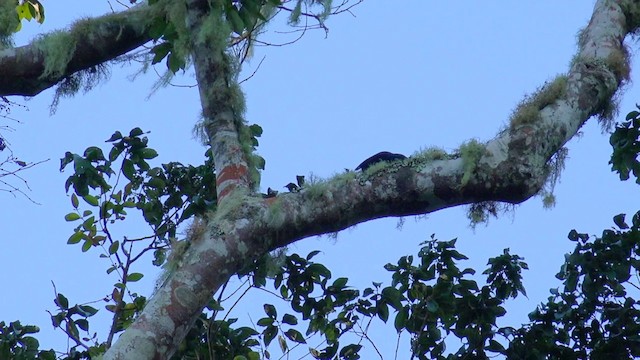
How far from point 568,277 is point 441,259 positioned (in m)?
0.63

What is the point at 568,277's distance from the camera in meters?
5.33

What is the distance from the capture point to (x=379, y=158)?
4.40 meters

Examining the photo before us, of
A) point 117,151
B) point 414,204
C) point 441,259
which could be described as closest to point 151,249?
point 117,151

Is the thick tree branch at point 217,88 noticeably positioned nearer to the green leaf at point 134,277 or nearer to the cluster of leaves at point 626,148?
the green leaf at point 134,277

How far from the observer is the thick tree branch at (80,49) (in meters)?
4.90

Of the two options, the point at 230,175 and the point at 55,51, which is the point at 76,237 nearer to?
the point at 55,51

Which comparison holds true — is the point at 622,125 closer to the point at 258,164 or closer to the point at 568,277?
the point at 568,277

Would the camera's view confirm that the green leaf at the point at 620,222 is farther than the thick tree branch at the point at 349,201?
Yes

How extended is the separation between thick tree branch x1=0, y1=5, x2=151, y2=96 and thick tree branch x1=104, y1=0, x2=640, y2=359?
1.36 meters

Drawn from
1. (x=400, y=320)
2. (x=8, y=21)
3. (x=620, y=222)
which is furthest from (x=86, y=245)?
(x=620, y=222)

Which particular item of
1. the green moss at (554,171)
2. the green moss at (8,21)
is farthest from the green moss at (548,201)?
the green moss at (8,21)

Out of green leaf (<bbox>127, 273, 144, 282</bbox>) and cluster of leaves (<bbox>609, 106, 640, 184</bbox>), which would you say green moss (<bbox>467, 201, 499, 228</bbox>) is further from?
green leaf (<bbox>127, 273, 144, 282</bbox>)

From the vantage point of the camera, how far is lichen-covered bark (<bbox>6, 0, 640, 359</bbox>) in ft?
12.2

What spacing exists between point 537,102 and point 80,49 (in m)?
2.14
